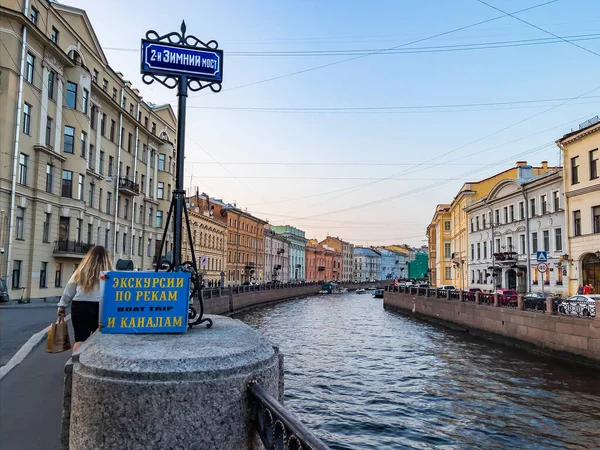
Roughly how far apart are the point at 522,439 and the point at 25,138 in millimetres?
24142

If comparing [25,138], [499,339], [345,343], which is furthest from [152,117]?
[499,339]

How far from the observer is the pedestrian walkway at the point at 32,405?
11.1ft

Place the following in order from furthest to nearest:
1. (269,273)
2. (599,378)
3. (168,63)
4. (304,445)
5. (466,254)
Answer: (269,273), (466,254), (599,378), (168,63), (304,445)

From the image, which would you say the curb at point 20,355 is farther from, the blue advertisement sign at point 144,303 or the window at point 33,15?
the window at point 33,15

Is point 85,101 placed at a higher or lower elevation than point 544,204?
higher

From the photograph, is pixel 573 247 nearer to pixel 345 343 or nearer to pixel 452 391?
pixel 345 343

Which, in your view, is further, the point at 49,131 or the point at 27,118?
the point at 49,131

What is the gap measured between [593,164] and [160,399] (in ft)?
93.8

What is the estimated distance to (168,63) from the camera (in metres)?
4.25

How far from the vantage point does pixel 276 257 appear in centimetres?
8969

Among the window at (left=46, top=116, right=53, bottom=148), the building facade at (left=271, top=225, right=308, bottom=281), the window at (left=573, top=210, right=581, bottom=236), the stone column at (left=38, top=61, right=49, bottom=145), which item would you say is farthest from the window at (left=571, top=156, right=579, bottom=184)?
the building facade at (left=271, top=225, right=308, bottom=281)

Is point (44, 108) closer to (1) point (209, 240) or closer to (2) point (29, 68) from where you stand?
(2) point (29, 68)

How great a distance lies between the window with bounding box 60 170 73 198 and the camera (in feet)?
88.2

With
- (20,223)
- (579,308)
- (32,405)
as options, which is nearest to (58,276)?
(20,223)
